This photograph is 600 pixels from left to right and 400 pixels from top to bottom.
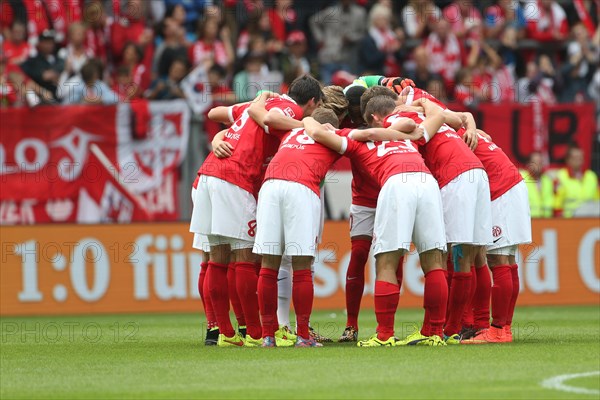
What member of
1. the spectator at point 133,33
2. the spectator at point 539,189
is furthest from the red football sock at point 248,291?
the spectator at point 133,33

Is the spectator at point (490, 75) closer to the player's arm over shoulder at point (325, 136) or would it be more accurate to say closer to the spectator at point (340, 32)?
the spectator at point (340, 32)

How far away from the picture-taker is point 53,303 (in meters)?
17.1

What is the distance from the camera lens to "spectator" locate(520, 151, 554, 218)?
19.0 m

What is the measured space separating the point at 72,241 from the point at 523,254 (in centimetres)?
646

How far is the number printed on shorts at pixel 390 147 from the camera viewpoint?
1086 cm

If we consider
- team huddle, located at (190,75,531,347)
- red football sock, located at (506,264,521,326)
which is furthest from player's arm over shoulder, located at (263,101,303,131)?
red football sock, located at (506,264,521,326)

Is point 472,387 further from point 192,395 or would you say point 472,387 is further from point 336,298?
point 336,298

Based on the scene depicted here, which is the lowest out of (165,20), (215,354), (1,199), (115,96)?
(215,354)

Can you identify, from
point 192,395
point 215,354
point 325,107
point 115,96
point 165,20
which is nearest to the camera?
point 192,395

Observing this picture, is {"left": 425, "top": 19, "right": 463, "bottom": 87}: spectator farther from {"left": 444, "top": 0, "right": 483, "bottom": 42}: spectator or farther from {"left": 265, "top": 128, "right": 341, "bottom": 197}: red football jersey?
{"left": 265, "top": 128, "right": 341, "bottom": 197}: red football jersey

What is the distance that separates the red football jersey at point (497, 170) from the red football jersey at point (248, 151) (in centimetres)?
185

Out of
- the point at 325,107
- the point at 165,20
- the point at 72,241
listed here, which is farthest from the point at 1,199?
the point at 325,107

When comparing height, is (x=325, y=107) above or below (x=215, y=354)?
above

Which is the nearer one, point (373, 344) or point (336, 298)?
point (373, 344)
